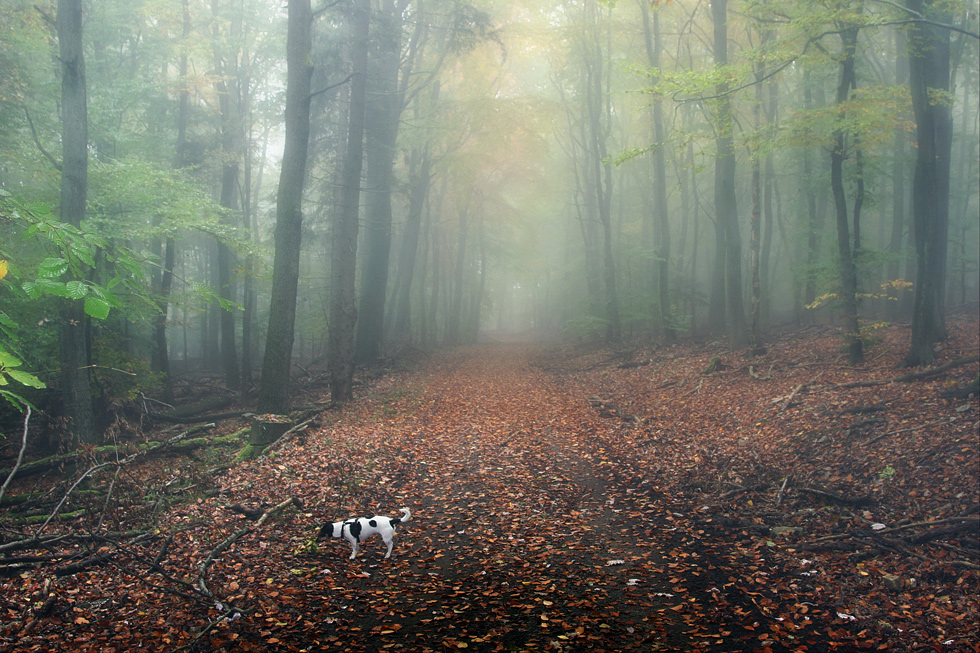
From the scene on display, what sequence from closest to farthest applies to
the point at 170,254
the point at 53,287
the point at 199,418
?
the point at 53,287, the point at 199,418, the point at 170,254

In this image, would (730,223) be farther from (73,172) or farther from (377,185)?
(73,172)

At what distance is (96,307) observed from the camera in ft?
10.7

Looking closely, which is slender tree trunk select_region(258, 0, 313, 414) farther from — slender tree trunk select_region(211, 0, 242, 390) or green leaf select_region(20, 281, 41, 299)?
slender tree trunk select_region(211, 0, 242, 390)

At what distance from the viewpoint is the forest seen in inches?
175

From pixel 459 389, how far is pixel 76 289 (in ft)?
42.2

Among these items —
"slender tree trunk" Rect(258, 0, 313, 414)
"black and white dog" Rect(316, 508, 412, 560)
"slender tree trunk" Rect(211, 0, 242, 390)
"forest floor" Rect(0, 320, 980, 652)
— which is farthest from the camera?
"slender tree trunk" Rect(211, 0, 242, 390)

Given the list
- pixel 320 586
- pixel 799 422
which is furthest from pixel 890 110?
pixel 320 586

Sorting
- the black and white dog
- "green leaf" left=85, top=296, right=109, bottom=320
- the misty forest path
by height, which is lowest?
the misty forest path

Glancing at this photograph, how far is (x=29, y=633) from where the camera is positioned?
3.93 metres

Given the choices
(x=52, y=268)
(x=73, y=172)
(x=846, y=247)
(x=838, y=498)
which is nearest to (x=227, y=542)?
(x=52, y=268)

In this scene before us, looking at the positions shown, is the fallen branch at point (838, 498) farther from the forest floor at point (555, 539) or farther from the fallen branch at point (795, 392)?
the fallen branch at point (795, 392)

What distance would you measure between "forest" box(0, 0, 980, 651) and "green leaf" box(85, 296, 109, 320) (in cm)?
2

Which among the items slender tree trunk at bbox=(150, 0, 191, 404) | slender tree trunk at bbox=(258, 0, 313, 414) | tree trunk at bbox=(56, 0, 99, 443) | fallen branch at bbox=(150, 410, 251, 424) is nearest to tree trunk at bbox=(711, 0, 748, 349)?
slender tree trunk at bbox=(258, 0, 313, 414)

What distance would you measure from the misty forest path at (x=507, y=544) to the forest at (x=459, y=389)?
5 cm
